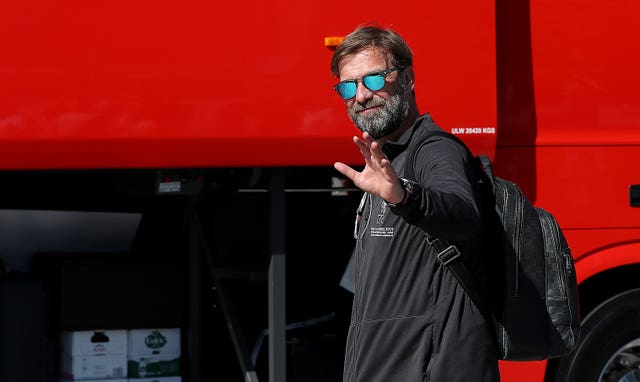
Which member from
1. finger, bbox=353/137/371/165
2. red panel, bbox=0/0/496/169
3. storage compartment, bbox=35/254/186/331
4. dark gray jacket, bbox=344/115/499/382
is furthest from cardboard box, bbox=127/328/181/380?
finger, bbox=353/137/371/165

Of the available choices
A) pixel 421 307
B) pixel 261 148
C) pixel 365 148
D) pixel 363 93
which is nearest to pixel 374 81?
pixel 363 93

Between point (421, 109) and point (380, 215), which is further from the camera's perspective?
point (421, 109)

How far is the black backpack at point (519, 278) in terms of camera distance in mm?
2354

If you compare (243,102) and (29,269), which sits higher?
(243,102)

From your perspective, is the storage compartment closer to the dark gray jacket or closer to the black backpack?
the dark gray jacket

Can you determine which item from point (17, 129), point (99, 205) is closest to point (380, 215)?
point (17, 129)

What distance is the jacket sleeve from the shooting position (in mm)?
2039

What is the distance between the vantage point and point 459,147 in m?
2.33

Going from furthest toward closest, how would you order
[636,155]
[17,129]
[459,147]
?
1. [636,155]
2. [17,129]
3. [459,147]

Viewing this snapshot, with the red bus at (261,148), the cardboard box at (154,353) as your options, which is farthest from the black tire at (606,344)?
the cardboard box at (154,353)

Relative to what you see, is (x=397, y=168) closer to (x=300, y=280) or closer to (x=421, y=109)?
(x=421, y=109)

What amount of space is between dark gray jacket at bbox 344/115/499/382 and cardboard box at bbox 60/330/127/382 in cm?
202

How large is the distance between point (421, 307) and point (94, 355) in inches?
88.4

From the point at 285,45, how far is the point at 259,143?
1.24ft
